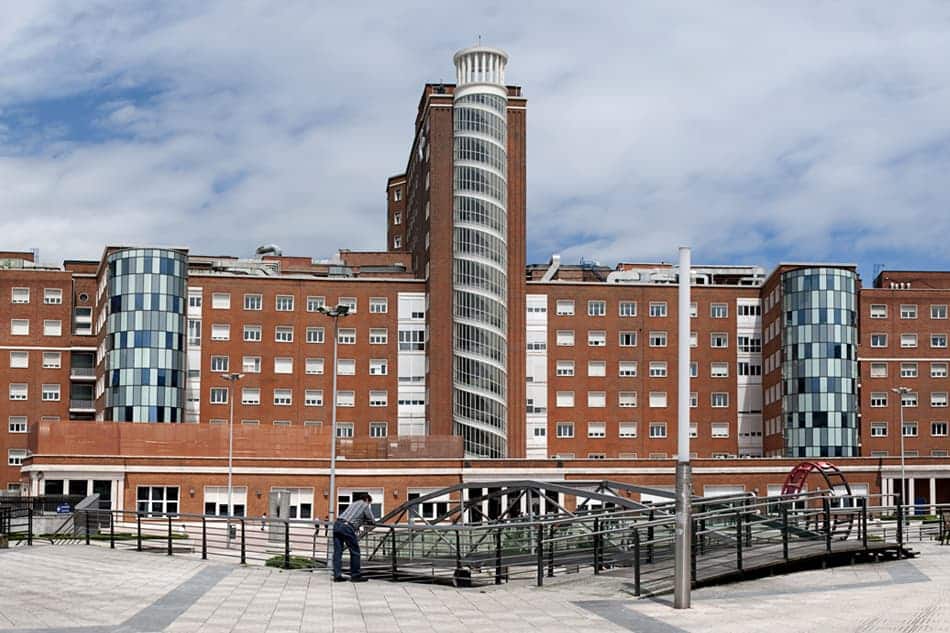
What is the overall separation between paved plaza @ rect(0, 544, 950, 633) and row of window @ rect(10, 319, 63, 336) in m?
71.3

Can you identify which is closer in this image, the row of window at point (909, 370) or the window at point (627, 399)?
the row of window at point (909, 370)

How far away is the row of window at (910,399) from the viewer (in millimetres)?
83562

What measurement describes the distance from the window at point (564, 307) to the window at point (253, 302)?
2011cm

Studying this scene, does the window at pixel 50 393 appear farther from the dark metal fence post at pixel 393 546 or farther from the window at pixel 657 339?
the dark metal fence post at pixel 393 546

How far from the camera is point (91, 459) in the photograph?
205ft

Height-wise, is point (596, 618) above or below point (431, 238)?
below

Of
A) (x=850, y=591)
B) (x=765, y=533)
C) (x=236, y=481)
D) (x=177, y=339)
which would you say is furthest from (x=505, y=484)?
(x=177, y=339)

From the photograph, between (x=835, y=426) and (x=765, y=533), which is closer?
(x=765, y=533)

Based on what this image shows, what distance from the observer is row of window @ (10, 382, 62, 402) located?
287 ft

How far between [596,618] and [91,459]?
170 feet

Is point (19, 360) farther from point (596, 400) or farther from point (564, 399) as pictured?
point (596, 400)

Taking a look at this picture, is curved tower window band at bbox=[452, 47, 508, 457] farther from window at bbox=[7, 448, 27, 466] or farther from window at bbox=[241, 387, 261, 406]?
window at bbox=[7, 448, 27, 466]

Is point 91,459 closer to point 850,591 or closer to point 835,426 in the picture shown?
point 835,426

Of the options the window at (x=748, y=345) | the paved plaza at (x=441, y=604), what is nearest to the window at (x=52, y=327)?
the window at (x=748, y=345)
